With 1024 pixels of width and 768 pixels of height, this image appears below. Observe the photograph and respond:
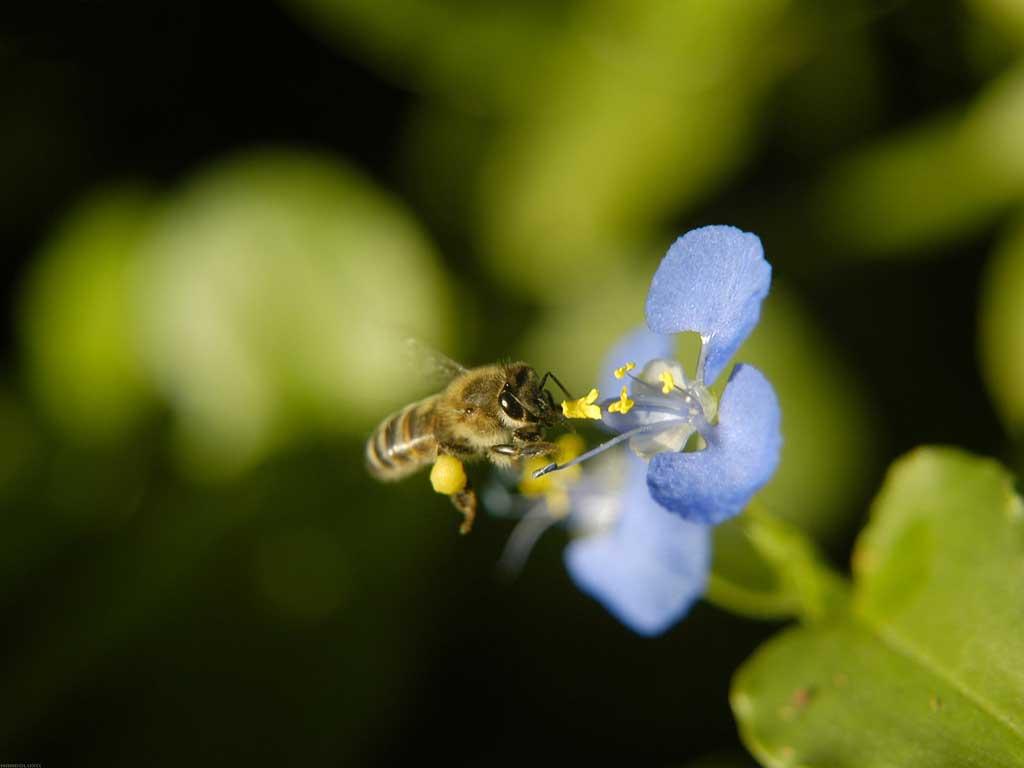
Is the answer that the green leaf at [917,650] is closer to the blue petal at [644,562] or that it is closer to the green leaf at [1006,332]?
the blue petal at [644,562]

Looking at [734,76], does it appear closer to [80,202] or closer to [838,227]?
[838,227]

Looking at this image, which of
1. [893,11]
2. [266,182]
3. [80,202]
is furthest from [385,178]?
A: [893,11]

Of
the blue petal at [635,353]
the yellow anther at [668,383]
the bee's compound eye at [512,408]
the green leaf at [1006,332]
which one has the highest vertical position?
the bee's compound eye at [512,408]

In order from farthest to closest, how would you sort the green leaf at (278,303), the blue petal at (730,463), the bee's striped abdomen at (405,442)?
the green leaf at (278,303)
the bee's striped abdomen at (405,442)
the blue petal at (730,463)

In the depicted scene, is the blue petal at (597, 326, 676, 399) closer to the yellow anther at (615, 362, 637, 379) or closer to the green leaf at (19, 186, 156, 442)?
the yellow anther at (615, 362, 637, 379)

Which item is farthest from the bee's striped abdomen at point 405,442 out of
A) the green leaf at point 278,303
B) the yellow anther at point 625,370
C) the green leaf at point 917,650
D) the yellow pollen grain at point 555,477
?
the green leaf at point 278,303

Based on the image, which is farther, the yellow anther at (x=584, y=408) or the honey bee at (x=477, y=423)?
the honey bee at (x=477, y=423)
